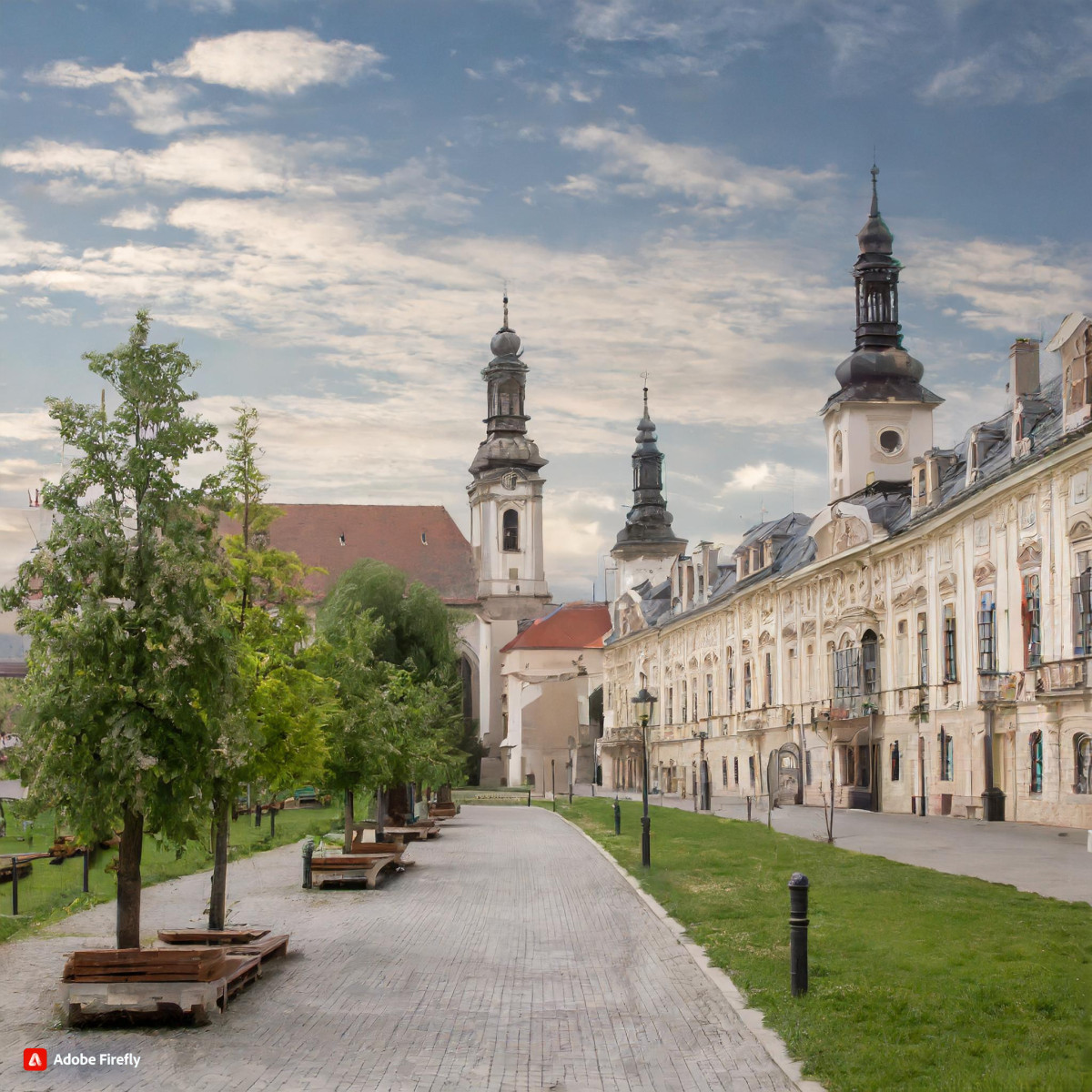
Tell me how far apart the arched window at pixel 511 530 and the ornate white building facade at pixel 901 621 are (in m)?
20.9

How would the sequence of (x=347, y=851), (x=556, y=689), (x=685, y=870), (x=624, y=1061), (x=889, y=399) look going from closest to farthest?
(x=624, y=1061), (x=685, y=870), (x=347, y=851), (x=889, y=399), (x=556, y=689)

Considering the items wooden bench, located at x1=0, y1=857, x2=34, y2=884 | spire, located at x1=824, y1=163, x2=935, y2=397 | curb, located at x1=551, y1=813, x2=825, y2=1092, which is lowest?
wooden bench, located at x1=0, y1=857, x2=34, y2=884

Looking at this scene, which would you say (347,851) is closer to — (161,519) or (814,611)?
(161,519)

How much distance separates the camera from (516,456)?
94.2m

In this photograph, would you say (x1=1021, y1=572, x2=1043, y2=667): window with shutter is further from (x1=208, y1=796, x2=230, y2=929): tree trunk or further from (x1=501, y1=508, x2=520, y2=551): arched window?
(x1=501, y1=508, x2=520, y2=551): arched window

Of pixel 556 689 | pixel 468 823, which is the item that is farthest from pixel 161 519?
pixel 556 689

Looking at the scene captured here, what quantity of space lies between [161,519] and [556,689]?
77.8 meters

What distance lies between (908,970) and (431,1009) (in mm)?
4066

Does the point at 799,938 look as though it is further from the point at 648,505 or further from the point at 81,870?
the point at 648,505

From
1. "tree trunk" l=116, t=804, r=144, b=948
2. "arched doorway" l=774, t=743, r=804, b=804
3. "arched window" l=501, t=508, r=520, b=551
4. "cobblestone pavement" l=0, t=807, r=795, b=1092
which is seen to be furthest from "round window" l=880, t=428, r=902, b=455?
"tree trunk" l=116, t=804, r=144, b=948

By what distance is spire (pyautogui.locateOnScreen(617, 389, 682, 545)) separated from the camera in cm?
9781

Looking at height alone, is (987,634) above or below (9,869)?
above

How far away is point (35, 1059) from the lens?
913 centimetres

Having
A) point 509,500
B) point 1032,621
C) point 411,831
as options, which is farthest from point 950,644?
point 509,500
